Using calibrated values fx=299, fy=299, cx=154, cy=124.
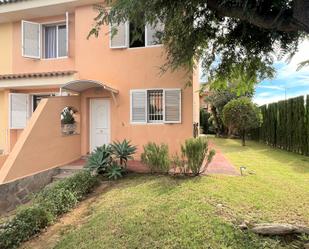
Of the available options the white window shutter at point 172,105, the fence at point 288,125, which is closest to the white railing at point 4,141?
the white window shutter at point 172,105

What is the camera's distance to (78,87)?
557 inches

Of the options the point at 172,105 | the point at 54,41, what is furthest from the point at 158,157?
the point at 54,41

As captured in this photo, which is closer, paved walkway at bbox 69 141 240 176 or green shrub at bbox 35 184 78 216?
green shrub at bbox 35 184 78 216

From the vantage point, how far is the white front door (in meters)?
15.1

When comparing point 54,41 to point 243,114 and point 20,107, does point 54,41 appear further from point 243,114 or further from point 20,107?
point 243,114

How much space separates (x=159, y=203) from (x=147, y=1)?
5348mm

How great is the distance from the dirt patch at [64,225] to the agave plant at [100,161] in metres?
1.74

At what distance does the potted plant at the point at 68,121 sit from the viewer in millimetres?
14339

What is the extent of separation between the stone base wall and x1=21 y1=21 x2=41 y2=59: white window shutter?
7192mm

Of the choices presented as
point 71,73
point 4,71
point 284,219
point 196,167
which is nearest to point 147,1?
point 284,219

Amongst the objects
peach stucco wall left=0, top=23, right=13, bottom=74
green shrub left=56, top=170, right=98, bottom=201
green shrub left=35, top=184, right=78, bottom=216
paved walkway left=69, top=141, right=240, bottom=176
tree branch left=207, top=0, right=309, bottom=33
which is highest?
peach stucco wall left=0, top=23, right=13, bottom=74

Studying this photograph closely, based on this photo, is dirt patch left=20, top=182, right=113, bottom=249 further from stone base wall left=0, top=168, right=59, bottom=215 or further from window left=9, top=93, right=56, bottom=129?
window left=9, top=93, right=56, bottom=129

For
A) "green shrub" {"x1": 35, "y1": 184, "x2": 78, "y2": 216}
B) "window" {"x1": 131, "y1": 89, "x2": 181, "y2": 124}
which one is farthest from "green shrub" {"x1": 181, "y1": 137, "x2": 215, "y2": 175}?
"green shrub" {"x1": 35, "y1": 184, "x2": 78, "y2": 216}

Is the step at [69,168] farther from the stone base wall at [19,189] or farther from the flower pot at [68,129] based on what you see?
the flower pot at [68,129]
